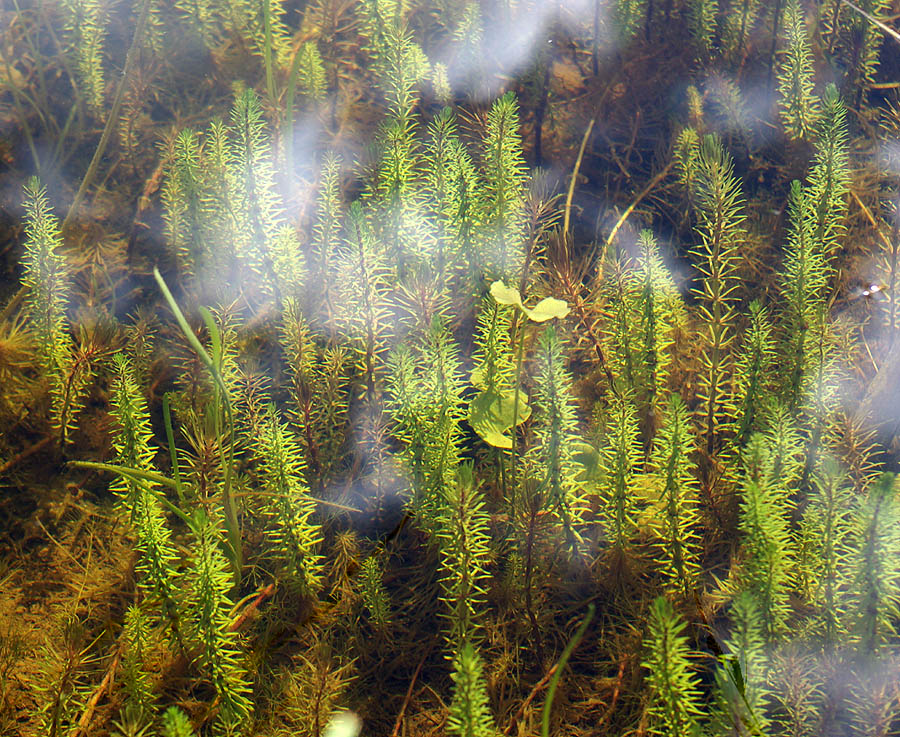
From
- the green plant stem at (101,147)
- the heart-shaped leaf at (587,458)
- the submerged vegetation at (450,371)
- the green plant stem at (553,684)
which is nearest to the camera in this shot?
the green plant stem at (553,684)

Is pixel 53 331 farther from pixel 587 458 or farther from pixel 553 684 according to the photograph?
Result: pixel 553 684

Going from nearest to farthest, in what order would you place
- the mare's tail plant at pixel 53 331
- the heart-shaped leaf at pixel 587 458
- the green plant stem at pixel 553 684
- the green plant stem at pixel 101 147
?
1. the green plant stem at pixel 553 684
2. the heart-shaped leaf at pixel 587 458
3. the mare's tail plant at pixel 53 331
4. the green plant stem at pixel 101 147

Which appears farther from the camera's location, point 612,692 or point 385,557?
point 385,557

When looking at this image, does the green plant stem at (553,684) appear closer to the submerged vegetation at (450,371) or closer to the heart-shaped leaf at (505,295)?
the submerged vegetation at (450,371)

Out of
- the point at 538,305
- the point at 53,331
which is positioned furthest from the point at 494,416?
the point at 53,331

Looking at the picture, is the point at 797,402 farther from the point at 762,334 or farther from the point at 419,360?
the point at 419,360

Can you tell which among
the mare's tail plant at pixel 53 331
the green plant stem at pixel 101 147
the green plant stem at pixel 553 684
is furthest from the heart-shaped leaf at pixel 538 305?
the green plant stem at pixel 101 147

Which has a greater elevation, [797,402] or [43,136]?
[43,136]

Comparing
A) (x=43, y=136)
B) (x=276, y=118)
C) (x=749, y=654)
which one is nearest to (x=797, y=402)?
(x=749, y=654)

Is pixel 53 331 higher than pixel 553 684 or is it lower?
higher
